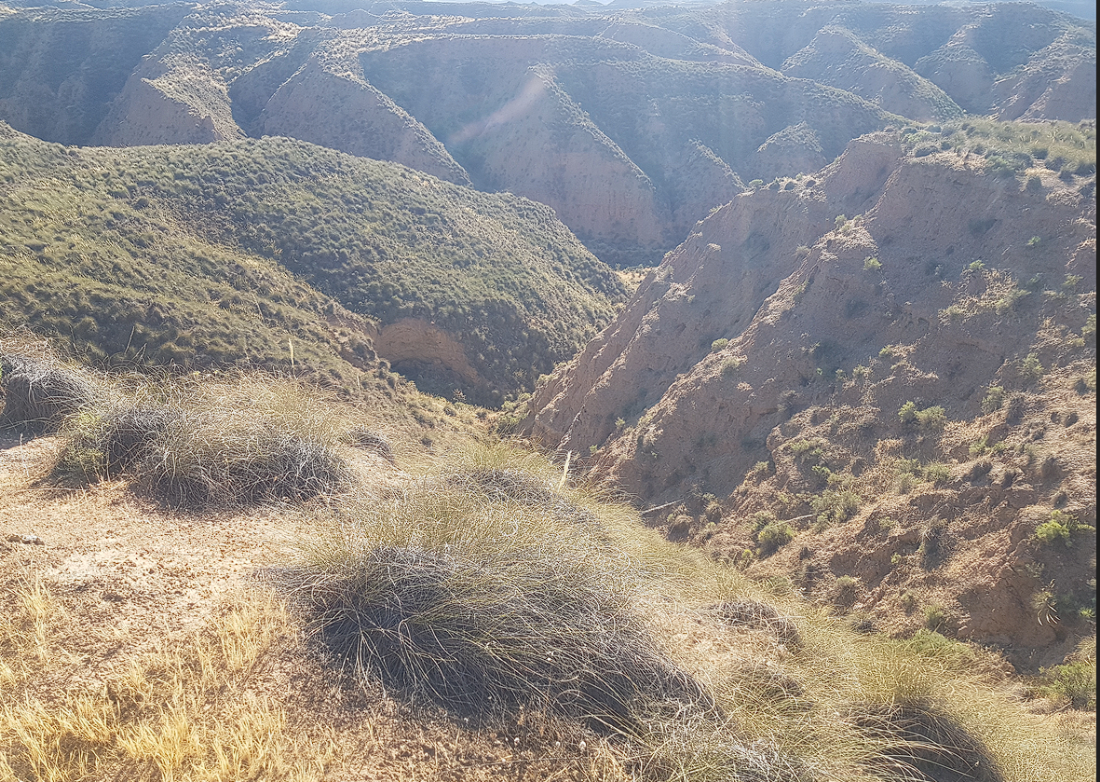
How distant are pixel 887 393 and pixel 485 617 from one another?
1071 cm

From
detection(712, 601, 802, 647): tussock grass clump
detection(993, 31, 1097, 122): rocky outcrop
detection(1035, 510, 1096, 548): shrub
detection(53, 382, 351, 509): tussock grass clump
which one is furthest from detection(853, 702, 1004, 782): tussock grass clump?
detection(993, 31, 1097, 122): rocky outcrop

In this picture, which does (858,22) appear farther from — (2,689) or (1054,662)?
(2,689)

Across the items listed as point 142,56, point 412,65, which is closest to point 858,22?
point 412,65

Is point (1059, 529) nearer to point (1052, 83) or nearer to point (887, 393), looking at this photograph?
point (887, 393)

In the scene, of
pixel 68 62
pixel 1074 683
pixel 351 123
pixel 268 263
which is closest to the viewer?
pixel 1074 683

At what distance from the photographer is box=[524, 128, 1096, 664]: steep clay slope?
8.47 metres

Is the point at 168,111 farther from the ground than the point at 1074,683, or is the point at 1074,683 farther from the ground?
the point at 1074,683

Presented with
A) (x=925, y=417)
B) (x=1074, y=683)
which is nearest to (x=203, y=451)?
(x=1074, y=683)

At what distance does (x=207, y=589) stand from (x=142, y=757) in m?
1.90

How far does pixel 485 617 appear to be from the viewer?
4727 millimetres

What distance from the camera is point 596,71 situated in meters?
55.7

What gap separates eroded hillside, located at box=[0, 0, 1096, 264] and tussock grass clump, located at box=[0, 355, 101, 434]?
116 feet

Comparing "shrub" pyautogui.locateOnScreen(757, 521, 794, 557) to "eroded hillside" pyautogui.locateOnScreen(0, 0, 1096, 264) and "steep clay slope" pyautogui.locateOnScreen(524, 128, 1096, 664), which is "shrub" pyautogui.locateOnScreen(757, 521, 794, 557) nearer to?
"steep clay slope" pyautogui.locateOnScreen(524, 128, 1096, 664)

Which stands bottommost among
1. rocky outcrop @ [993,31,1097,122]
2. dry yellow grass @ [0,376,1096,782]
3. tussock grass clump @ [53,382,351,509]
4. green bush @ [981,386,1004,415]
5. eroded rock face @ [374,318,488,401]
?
eroded rock face @ [374,318,488,401]
